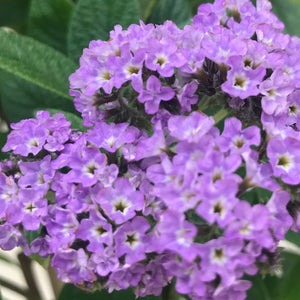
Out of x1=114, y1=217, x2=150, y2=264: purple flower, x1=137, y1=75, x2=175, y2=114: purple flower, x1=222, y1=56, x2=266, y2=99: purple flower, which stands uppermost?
x1=222, y1=56, x2=266, y2=99: purple flower

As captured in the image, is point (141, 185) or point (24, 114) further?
point (24, 114)

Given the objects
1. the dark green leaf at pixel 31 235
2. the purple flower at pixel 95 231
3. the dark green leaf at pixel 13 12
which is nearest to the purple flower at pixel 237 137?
the purple flower at pixel 95 231

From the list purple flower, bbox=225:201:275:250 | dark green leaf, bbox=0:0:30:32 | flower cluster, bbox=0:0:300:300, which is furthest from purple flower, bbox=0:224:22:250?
dark green leaf, bbox=0:0:30:32

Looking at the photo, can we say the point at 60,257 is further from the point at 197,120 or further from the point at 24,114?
the point at 24,114

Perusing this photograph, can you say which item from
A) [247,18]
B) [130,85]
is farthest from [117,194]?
[247,18]

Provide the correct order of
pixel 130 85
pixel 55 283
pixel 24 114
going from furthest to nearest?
pixel 55 283, pixel 24 114, pixel 130 85

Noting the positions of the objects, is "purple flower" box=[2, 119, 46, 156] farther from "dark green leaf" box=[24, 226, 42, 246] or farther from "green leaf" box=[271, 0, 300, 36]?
"green leaf" box=[271, 0, 300, 36]
